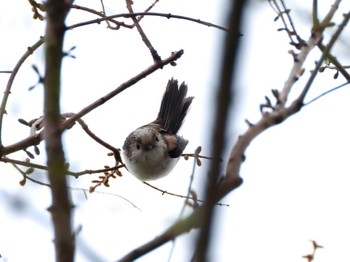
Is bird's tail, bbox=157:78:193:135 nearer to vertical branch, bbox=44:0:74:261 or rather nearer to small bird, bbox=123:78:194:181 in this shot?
small bird, bbox=123:78:194:181

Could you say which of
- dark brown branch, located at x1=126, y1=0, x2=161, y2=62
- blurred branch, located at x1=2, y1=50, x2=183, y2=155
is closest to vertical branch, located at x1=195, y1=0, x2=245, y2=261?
blurred branch, located at x1=2, y1=50, x2=183, y2=155

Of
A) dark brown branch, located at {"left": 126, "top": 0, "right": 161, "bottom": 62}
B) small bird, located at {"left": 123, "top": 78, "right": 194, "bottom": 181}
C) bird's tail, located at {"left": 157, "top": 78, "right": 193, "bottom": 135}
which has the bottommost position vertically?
dark brown branch, located at {"left": 126, "top": 0, "right": 161, "bottom": 62}

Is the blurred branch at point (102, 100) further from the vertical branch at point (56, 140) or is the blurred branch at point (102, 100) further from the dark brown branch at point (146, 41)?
the vertical branch at point (56, 140)

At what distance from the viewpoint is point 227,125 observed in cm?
95

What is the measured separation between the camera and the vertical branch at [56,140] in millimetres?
1314

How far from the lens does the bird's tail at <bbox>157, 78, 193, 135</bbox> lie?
24.5 ft

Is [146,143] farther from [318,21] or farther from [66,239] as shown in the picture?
[66,239]

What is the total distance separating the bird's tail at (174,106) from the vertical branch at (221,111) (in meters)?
6.25

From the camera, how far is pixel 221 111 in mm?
933

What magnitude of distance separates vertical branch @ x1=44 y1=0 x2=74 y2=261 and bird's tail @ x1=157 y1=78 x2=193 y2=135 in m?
5.82

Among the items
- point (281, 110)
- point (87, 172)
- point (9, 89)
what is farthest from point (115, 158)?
point (281, 110)

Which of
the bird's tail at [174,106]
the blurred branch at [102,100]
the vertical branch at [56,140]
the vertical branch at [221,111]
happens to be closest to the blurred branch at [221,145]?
the vertical branch at [221,111]

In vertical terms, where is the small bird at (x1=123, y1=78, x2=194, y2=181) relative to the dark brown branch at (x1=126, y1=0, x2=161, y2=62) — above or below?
above

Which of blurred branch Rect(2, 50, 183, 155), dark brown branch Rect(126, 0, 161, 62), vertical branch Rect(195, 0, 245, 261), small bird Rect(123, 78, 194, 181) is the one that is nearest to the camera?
vertical branch Rect(195, 0, 245, 261)
